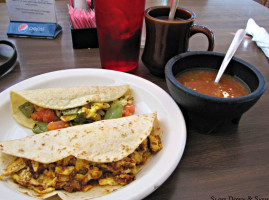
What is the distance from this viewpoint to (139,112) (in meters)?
1.29

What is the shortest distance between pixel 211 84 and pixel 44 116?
0.87 m

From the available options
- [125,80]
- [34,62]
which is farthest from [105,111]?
[34,62]

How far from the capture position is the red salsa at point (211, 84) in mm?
1082

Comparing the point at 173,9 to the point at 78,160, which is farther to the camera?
the point at 173,9

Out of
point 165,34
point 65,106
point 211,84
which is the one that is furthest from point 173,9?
point 65,106

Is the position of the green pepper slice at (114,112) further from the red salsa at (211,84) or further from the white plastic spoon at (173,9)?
the white plastic spoon at (173,9)

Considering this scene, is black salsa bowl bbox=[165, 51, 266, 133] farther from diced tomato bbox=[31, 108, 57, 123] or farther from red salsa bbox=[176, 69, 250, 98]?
diced tomato bbox=[31, 108, 57, 123]

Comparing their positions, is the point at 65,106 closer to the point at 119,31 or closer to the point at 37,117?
the point at 37,117

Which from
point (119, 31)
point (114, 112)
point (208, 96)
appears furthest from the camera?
point (119, 31)

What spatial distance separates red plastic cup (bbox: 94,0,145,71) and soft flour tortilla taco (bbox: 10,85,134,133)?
29cm

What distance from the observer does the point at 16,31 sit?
1.94 m

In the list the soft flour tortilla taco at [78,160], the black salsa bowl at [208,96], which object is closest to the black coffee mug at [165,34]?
the black salsa bowl at [208,96]

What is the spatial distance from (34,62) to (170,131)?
1.11m

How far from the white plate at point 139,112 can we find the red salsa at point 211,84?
13 centimetres
